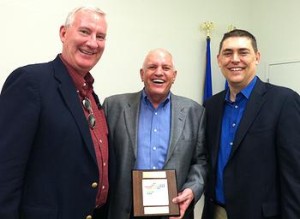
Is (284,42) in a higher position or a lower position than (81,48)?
higher

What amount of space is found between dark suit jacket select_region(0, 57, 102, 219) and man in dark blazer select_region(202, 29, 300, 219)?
873mm

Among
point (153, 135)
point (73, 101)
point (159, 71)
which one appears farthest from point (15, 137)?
point (159, 71)

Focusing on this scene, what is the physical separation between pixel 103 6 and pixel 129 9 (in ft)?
1.07

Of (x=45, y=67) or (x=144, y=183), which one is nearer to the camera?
(x=45, y=67)

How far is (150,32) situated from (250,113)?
2074 millimetres

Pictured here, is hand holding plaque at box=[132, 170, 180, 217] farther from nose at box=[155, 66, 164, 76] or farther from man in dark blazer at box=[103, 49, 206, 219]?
nose at box=[155, 66, 164, 76]

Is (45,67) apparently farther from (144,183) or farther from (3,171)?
(144,183)

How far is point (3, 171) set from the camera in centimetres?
139

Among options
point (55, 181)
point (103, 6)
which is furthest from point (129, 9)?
point (55, 181)

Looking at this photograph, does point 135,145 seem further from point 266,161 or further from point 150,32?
point 150,32

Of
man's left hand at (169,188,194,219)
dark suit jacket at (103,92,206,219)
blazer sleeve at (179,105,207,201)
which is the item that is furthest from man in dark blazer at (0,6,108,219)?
blazer sleeve at (179,105,207,201)

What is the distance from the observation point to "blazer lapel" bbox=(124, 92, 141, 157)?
6.97 feet

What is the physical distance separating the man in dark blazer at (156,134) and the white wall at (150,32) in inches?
44.7

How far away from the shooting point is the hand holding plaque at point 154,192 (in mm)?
1824
